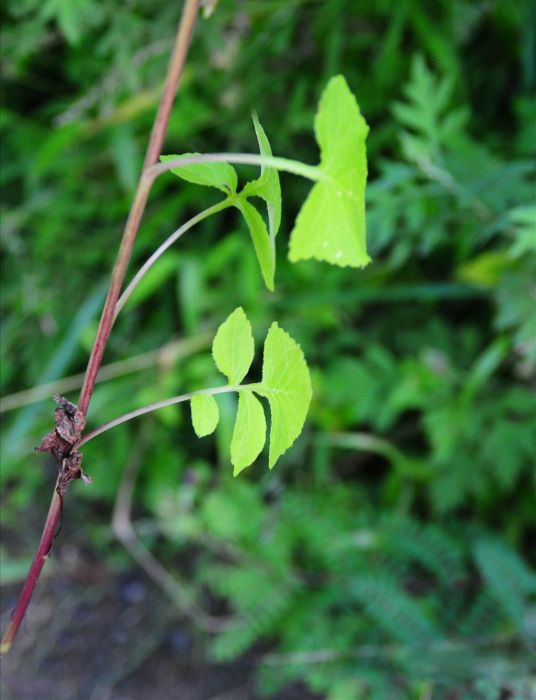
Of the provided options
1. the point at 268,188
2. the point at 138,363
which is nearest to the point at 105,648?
the point at 138,363

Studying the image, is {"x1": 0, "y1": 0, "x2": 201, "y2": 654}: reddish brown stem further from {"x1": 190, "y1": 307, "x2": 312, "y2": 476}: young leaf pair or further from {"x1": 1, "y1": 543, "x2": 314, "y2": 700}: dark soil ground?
{"x1": 1, "y1": 543, "x2": 314, "y2": 700}: dark soil ground

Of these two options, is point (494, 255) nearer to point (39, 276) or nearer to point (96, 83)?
point (96, 83)

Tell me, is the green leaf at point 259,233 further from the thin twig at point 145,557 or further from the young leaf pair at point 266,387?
the thin twig at point 145,557

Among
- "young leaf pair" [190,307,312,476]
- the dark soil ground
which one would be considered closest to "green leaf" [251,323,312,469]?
"young leaf pair" [190,307,312,476]

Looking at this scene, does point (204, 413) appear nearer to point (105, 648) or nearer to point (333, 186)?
point (333, 186)

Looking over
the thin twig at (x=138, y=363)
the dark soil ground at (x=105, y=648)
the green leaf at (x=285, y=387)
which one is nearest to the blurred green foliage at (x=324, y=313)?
the thin twig at (x=138, y=363)

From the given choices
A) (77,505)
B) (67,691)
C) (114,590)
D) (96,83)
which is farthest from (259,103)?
(67,691)
